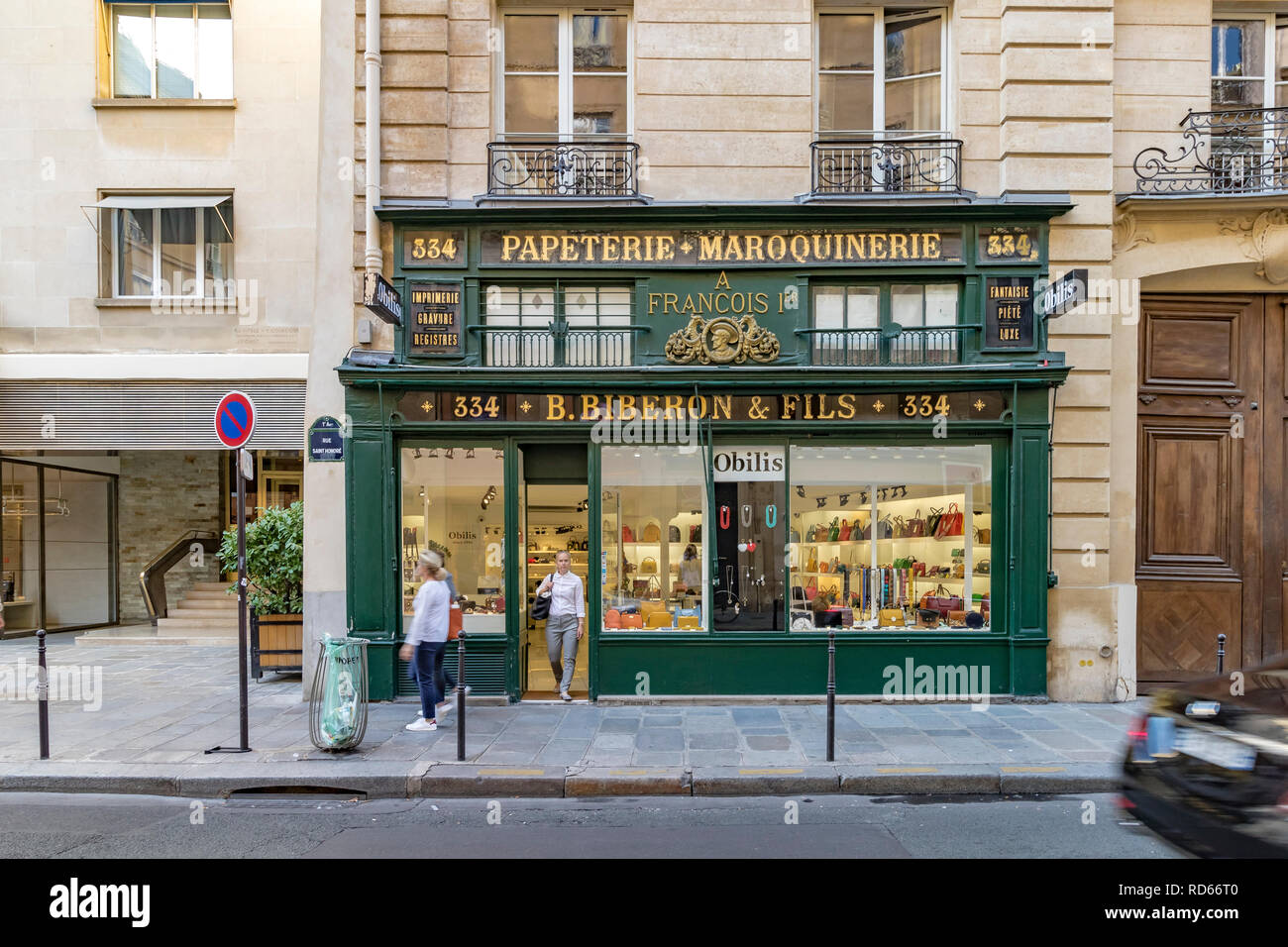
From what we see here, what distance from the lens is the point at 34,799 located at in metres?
6.45

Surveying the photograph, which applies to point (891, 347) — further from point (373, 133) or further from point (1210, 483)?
point (373, 133)

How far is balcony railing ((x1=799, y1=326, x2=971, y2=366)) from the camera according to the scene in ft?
31.5

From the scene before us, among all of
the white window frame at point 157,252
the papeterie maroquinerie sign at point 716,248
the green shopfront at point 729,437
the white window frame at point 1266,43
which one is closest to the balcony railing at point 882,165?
the green shopfront at point 729,437

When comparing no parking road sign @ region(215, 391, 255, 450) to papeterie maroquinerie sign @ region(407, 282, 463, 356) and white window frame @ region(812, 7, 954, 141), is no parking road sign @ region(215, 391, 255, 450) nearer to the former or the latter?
papeterie maroquinerie sign @ region(407, 282, 463, 356)

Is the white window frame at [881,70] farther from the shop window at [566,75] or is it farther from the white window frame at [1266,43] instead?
the white window frame at [1266,43]

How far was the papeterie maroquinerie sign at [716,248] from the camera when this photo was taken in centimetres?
961

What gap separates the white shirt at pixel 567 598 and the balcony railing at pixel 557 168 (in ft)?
16.4

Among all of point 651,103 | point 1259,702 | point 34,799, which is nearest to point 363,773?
point 34,799

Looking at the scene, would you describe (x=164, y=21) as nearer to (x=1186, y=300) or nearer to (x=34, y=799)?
(x=34, y=799)

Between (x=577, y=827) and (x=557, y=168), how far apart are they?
7.83m

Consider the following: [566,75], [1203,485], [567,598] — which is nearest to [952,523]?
[1203,485]

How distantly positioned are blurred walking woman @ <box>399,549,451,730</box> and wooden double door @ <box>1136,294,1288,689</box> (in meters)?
8.80

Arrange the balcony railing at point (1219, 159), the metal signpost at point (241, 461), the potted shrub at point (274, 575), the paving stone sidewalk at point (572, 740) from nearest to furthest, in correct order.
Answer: the paving stone sidewalk at point (572, 740)
the metal signpost at point (241, 461)
the balcony railing at point (1219, 159)
the potted shrub at point (274, 575)
